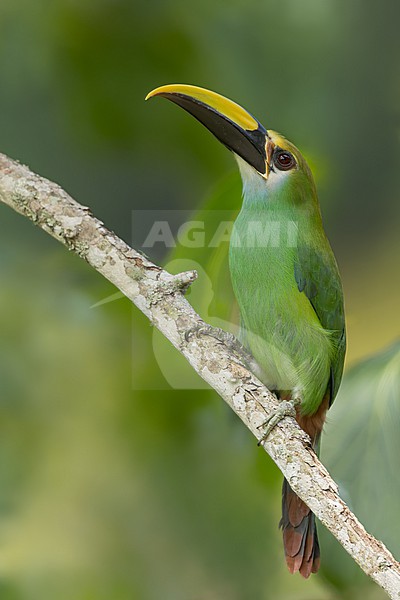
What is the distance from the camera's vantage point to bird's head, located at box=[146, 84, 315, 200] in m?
1.41

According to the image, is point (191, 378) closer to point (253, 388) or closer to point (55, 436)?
point (55, 436)

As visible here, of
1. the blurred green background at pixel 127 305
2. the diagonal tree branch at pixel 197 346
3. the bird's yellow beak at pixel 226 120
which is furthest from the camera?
the blurred green background at pixel 127 305

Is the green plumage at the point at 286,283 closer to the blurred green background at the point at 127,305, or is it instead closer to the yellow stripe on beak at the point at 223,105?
the yellow stripe on beak at the point at 223,105

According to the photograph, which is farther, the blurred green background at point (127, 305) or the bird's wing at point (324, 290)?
the blurred green background at point (127, 305)

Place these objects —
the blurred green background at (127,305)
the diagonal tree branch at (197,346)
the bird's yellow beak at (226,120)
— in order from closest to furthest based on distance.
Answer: the diagonal tree branch at (197,346) < the bird's yellow beak at (226,120) < the blurred green background at (127,305)

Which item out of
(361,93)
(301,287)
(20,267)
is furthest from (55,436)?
(361,93)

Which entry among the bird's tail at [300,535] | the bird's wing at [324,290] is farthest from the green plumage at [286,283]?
the bird's tail at [300,535]

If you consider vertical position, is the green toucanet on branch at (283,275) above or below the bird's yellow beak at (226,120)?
below

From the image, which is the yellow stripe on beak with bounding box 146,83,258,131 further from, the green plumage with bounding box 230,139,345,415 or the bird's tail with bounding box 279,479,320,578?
the bird's tail with bounding box 279,479,320,578

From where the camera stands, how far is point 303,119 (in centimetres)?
212

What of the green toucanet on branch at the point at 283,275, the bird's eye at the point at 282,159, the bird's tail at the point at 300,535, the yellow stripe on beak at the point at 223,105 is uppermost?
the yellow stripe on beak at the point at 223,105

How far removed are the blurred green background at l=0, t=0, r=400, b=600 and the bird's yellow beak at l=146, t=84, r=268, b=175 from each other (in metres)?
0.55

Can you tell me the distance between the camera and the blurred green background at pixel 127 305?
2035 millimetres

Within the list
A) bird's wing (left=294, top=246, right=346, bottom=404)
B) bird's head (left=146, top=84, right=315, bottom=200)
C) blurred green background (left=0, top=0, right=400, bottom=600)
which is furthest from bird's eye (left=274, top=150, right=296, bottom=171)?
blurred green background (left=0, top=0, right=400, bottom=600)
